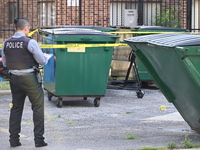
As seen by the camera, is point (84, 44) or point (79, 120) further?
point (84, 44)

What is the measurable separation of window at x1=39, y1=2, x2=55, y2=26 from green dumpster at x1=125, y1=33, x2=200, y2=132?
649 inches

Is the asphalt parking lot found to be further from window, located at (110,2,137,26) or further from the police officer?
window, located at (110,2,137,26)

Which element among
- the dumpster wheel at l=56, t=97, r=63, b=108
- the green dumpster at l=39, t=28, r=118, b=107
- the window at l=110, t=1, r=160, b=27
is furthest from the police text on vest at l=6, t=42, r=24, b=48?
the window at l=110, t=1, r=160, b=27

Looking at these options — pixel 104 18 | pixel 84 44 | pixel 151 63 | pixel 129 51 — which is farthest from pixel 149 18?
pixel 151 63

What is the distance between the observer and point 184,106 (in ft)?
25.3

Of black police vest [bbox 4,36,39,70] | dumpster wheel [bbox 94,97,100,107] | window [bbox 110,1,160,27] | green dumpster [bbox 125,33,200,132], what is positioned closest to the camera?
green dumpster [bbox 125,33,200,132]

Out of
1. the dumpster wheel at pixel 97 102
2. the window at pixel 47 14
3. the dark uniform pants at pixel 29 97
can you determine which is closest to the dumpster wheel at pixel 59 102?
the dumpster wheel at pixel 97 102

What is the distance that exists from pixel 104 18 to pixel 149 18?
1792 millimetres

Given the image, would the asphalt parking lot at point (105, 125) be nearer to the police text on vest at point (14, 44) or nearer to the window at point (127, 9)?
the police text on vest at point (14, 44)

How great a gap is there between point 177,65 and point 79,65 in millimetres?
4116

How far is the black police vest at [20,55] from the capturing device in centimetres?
731

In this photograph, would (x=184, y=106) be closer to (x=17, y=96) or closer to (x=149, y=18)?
(x=17, y=96)

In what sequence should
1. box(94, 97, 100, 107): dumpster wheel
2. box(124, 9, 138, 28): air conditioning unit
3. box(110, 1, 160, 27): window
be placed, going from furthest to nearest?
box(110, 1, 160, 27): window, box(124, 9, 138, 28): air conditioning unit, box(94, 97, 100, 107): dumpster wheel

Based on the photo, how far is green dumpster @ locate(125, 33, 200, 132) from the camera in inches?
274
